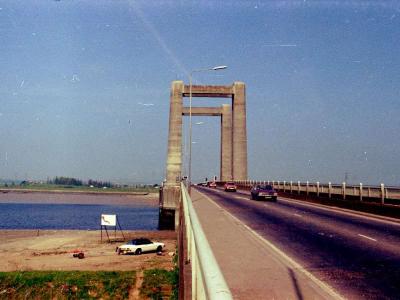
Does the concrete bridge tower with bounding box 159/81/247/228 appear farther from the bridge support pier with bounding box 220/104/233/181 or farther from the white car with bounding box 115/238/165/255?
the white car with bounding box 115/238/165/255

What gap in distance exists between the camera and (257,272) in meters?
9.99

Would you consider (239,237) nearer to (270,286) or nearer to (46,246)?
(270,286)

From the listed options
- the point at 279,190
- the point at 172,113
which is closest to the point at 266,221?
the point at 279,190

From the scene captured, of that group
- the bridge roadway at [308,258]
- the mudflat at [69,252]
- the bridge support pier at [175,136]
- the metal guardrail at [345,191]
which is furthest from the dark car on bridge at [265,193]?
the bridge support pier at [175,136]

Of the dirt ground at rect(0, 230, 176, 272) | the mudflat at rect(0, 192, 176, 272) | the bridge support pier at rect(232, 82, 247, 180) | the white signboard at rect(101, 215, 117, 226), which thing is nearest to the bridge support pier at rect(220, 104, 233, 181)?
the bridge support pier at rect(232, 82, 247, 180)

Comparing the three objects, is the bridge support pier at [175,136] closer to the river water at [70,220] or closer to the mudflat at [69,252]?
the river water at [70,220]

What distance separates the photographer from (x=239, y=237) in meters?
15.6

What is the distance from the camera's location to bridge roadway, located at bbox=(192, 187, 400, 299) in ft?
28.2

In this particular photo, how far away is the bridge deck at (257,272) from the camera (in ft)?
27.2

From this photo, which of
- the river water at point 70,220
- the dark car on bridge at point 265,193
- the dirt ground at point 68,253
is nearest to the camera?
the dirt ground at point 68,253

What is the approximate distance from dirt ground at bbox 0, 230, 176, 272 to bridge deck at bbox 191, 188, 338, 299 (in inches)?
738

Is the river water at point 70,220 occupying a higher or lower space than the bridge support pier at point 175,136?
lower

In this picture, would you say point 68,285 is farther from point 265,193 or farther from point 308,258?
point 308,258

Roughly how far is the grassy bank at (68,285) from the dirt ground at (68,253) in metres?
3.95
